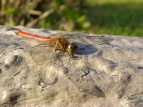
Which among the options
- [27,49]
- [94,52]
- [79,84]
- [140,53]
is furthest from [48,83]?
[140,53]

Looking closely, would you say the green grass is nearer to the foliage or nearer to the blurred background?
the blurred background

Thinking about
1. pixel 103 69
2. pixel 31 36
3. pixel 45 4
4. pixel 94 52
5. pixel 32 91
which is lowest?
pixel 32 91

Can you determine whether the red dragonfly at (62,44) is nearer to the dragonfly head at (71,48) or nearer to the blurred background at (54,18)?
the dragonfly head at (71,48)

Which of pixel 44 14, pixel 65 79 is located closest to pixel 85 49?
pixel 65 79

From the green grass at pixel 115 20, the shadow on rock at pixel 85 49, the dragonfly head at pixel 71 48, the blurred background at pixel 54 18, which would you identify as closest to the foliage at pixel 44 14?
the blurred background at pixel 54 18

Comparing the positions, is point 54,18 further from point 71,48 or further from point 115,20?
point 71,48

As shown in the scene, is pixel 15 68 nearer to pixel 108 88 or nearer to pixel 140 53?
pixel 108 88
